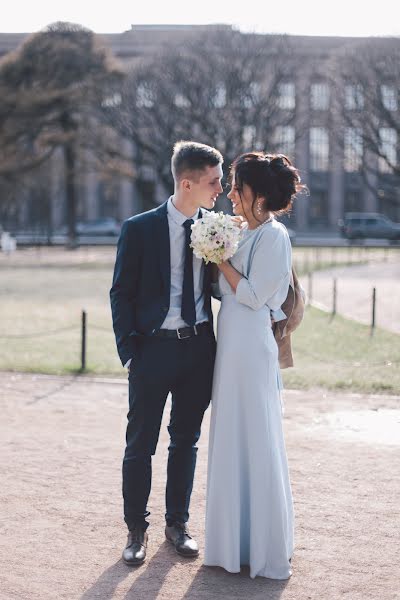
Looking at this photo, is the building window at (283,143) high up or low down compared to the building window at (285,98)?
down

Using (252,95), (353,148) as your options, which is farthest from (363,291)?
(353,148)

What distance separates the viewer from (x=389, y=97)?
130ft

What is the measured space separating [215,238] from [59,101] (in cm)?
2891

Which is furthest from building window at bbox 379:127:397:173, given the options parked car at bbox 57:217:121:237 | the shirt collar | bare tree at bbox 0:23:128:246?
the shirt collar

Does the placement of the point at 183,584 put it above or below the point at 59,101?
below

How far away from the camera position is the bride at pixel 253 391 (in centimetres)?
385

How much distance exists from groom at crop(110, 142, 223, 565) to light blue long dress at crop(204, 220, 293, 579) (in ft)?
0.54

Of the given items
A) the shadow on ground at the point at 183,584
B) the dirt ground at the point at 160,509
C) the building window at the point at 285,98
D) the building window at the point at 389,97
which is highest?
the building window at the point at 285,98

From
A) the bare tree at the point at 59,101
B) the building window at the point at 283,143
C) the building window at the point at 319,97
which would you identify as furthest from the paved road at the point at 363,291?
the building window at the point at 319,97

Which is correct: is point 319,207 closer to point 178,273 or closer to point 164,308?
point 178,273

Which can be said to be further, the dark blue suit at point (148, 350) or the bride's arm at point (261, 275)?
the dark blue suit at point (148, 350)

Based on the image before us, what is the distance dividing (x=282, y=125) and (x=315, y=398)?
35096 millimetres

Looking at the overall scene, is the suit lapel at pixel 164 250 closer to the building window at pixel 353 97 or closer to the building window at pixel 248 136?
the building window at pixel 353 97

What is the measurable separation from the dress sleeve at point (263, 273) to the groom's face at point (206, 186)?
0.33 meters
